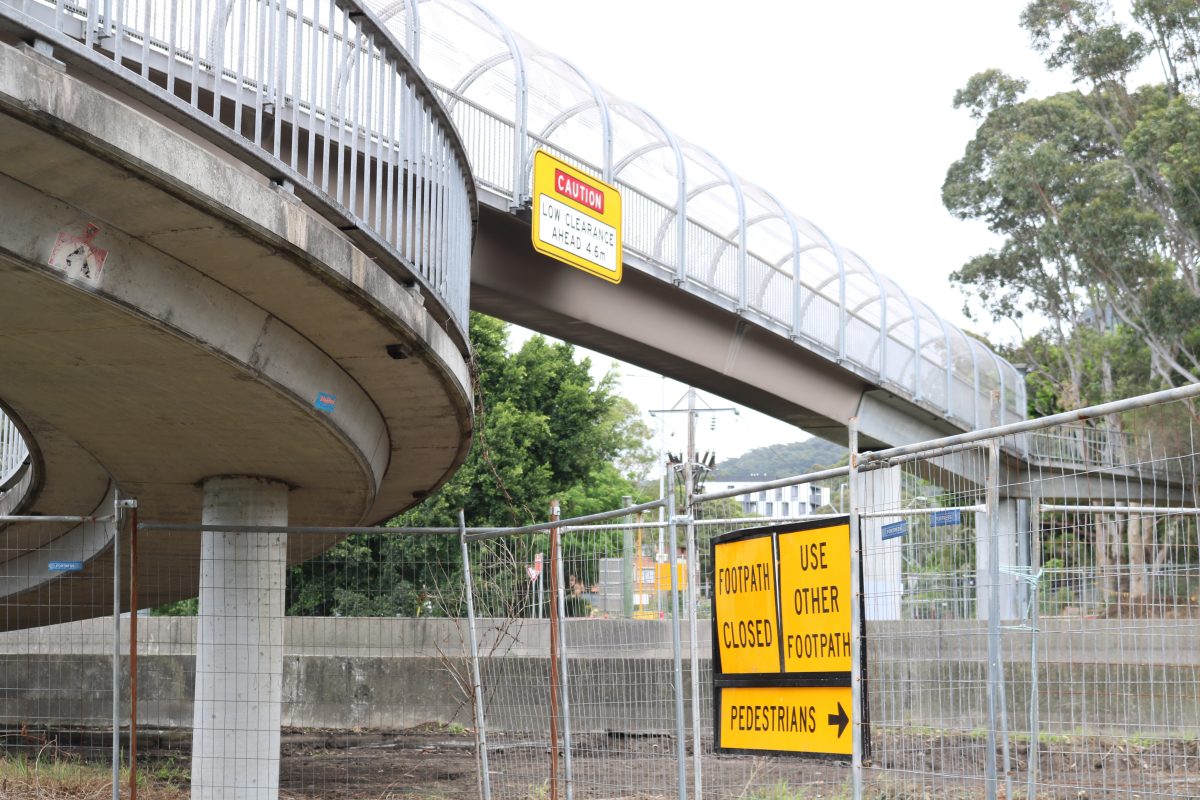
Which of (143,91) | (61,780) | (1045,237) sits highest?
(1045,237)

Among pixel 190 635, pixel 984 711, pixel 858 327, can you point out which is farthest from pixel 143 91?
pixel 858 327

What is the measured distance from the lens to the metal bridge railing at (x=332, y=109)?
504cm

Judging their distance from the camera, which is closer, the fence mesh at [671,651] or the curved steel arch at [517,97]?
the fence mesh at [671,651]

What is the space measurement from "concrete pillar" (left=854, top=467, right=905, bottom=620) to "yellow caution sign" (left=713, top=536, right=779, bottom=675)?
490mm

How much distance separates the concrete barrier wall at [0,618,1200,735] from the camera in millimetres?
4953

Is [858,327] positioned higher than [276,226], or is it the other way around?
[858,327]

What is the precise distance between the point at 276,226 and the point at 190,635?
13.6 metres

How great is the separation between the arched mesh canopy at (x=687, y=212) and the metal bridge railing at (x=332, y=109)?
3.17 m

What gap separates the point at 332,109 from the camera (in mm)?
7336

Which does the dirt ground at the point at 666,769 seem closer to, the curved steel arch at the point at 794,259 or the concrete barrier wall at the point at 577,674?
the concrete barrier wall at the point at 577,674

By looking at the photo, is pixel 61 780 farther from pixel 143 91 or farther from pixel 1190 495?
pixel 1190 495

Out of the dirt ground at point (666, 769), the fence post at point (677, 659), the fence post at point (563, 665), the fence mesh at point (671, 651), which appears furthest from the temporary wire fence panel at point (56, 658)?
the fence post at point (677, 659)

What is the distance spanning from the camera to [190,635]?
17.6 m

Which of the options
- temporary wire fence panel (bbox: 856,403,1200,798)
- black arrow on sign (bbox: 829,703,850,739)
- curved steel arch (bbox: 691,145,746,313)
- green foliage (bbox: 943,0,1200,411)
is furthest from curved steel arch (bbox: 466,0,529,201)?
green foliage (bbox: 943,0,1200,411)
